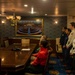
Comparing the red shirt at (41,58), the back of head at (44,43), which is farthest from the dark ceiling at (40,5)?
the red shirt at (41,58)

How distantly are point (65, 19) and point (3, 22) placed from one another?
149 inches

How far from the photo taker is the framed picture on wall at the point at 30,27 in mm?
9907

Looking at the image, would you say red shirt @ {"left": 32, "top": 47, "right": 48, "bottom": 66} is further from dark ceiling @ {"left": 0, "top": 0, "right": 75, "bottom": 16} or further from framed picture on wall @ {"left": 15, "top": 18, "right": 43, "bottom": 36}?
framed picture on wall @ {"left": 15, "top": 18, "right": 43, "bottom": 36}

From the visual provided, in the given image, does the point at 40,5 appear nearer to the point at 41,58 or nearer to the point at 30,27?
the point at 41,58

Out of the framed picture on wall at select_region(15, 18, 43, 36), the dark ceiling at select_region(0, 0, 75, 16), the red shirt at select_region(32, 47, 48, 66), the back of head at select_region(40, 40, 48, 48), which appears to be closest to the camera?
the red shirt at select_region(32, 47, 48, 66)

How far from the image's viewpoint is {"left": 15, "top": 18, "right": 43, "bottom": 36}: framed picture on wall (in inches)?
390

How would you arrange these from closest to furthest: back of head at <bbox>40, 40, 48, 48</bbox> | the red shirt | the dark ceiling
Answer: the red shirt → back of head at <bbox>40, 40, 48, 48</bbox> → the dark ceiling

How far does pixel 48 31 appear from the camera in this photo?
989 cm

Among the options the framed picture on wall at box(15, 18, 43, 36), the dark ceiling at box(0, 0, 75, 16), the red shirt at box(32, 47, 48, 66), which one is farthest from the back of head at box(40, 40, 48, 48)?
the framed picture on wall at box(15, 18, 43, 36)

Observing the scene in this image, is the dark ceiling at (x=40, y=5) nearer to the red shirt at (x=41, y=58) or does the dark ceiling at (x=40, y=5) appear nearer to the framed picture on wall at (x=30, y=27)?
the red shirt at (x=41, y=58)

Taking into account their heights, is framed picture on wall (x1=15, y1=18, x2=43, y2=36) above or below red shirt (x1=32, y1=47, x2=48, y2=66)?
above

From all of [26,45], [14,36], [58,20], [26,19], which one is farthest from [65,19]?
[26,45]

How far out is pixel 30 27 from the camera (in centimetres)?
1005

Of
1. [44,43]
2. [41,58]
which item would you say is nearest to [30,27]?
[44,43]
